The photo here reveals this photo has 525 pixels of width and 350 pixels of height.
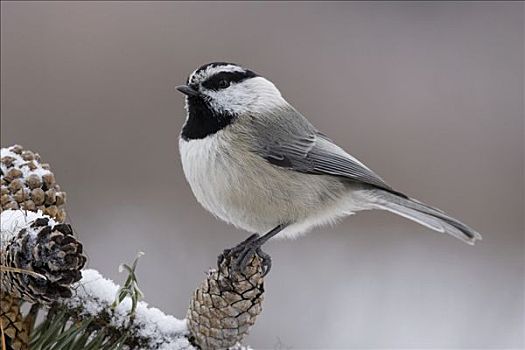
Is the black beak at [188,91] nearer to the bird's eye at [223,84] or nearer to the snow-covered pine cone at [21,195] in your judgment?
the bird's eye at [223,84]

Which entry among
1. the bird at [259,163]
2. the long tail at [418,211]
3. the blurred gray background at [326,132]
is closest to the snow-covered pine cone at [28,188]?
the bird at [259,163]

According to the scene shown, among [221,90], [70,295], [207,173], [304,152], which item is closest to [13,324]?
[70,295]

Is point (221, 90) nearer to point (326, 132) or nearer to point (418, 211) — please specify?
point (418, 211)

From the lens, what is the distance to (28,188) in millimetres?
705

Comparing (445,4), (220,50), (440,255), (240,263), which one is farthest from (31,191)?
(445,4)

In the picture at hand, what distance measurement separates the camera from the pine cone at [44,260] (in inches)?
23.5

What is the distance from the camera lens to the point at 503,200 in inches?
117

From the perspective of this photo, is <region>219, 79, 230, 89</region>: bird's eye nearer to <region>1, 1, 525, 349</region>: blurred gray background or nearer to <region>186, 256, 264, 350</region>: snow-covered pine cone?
<region>186, 256, 264, 350</region>: snow-covered pine cone

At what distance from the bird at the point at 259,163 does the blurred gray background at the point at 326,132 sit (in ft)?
2.36

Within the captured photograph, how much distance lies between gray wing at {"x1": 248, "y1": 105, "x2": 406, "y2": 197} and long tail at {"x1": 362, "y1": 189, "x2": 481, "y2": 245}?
2 cm

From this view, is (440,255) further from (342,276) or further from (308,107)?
(308,107)

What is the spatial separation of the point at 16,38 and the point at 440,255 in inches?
82.9

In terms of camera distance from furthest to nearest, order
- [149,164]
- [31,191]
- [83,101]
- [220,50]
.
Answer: [220,50], [83,101], [149,164], [31,191]

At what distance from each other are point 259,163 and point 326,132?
169 cm
